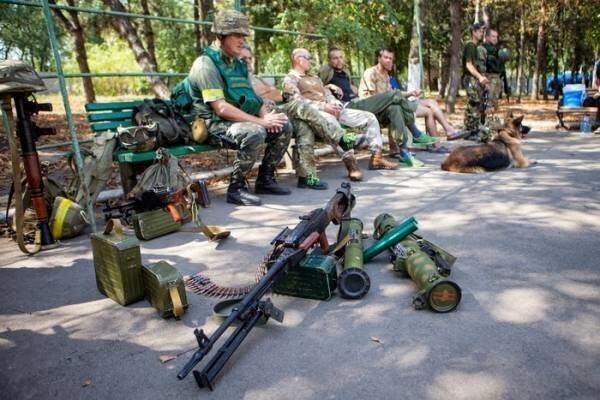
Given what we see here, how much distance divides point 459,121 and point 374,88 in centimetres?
581

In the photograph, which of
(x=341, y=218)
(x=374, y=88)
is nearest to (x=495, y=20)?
(x=374, y=88)

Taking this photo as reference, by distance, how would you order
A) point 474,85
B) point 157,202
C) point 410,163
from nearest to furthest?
point 157,202
point 410,163
point 474,85

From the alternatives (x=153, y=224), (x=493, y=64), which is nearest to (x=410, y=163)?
(x=153, y=224)

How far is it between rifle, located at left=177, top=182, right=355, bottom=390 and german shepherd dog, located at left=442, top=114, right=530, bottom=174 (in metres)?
3.07

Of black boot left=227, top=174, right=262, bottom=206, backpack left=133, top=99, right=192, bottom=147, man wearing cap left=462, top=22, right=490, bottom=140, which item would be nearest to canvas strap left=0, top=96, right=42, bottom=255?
backpack left=133, top=99, right=192, bottom=147

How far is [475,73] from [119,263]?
25.5 feet

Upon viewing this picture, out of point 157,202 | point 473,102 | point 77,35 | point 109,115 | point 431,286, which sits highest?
point 77,35

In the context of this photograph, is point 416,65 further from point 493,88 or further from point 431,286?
point 431,286

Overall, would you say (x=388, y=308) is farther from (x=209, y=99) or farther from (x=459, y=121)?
(x=459, y=121)

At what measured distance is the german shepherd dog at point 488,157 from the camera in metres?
5.67

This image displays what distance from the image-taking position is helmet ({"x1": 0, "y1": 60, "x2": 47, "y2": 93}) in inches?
132

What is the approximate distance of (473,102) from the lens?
8.82 meters

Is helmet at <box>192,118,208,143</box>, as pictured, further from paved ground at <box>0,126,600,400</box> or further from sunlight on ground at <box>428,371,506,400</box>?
sunlight on ground at <box>428,371,506,400</box>

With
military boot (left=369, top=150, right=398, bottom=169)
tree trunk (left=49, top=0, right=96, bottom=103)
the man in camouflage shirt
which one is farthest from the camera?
tree trunk (left=49, top=0, right=96, bottom=103)
